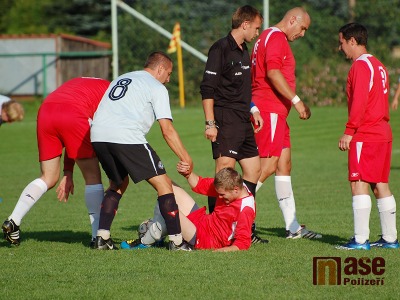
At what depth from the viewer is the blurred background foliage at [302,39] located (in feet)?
99.9

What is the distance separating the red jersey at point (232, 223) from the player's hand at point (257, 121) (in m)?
0.90

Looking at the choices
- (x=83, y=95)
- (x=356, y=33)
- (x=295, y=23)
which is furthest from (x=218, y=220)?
(x=295, y=23)

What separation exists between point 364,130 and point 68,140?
277cm

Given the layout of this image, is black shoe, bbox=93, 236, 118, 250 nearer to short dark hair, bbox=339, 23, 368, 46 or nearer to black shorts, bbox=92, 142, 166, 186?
black shorts, bbox=92, 142, 166, 186

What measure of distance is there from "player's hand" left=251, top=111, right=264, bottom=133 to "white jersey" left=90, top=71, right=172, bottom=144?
4.20 feet

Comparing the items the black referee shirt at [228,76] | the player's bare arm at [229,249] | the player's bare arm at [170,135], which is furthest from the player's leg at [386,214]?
the player's bare arm at [170,135]

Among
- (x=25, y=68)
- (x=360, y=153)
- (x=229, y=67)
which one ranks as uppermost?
(x=229, y=67)

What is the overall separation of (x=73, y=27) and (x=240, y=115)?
127 feet

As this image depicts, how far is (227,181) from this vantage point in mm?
8484

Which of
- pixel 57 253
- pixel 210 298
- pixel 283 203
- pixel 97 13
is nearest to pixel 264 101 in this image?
pixel 283 203

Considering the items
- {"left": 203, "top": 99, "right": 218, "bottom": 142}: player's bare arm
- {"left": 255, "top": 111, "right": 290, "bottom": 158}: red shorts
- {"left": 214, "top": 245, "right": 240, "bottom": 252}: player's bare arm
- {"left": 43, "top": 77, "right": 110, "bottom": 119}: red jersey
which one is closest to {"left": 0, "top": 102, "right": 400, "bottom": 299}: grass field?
{"left": 214, "top": 245, "right": 240, "bottom": 252}: player's bare arm

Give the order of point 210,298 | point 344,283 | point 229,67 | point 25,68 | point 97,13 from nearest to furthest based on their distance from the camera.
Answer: point 210,298, point 344,283, point 229,67, point 25,68, point 97,13

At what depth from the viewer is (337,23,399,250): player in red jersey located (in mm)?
8398

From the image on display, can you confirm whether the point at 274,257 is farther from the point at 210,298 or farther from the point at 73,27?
the point at 73,27
